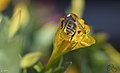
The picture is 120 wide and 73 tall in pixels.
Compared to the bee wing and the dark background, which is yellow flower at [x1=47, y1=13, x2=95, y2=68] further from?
the dark background

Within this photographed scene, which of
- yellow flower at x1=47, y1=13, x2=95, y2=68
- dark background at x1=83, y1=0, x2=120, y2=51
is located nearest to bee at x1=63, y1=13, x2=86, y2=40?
yellow flower at x1=47, y1=13, x2=95, y2=68

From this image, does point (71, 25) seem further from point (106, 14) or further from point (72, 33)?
point (106, 14)

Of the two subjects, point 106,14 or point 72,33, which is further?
point 106,14

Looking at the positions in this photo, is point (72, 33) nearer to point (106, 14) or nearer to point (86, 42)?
point (86, 42)

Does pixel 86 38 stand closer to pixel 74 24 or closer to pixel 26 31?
pixel 74 24

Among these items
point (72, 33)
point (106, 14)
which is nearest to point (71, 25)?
point (72, 33)

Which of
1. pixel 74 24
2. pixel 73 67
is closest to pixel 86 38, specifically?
pixel 74 24

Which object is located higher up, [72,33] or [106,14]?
[72,33]

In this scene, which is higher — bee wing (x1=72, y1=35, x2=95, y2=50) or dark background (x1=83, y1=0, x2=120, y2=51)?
bee wing (x1=72, y1=35, x2=95, y2=50)
